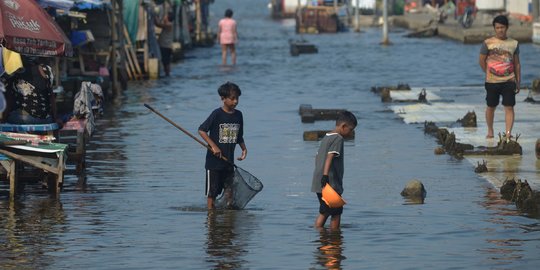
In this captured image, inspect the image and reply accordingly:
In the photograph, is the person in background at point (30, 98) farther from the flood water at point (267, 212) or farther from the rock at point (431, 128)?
the rock at point (431, 128)

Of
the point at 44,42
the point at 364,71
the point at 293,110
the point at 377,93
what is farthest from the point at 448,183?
the point at 364,71

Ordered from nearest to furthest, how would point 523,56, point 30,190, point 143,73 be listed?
point 30,190 < point 143,73 < point 523,56

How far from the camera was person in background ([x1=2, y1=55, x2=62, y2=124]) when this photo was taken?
50.5 feet

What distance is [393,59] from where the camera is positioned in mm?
43969

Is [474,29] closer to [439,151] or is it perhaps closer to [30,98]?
[439,151]

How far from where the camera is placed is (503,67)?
18562mm

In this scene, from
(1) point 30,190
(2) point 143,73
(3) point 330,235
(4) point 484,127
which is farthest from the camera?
(2) point 143,73

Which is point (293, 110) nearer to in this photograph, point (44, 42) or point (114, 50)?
point (114, 50)

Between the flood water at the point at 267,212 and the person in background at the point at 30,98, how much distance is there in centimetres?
78

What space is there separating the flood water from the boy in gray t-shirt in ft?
1.39

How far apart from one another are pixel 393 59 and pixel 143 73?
11840 mm

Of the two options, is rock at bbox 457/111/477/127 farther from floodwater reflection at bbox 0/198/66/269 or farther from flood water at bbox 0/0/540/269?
floodwater reflection at bbox 0/198/66/269

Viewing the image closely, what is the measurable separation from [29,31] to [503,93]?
619cm

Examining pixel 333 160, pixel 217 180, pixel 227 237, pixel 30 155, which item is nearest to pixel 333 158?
pixel 333 160
